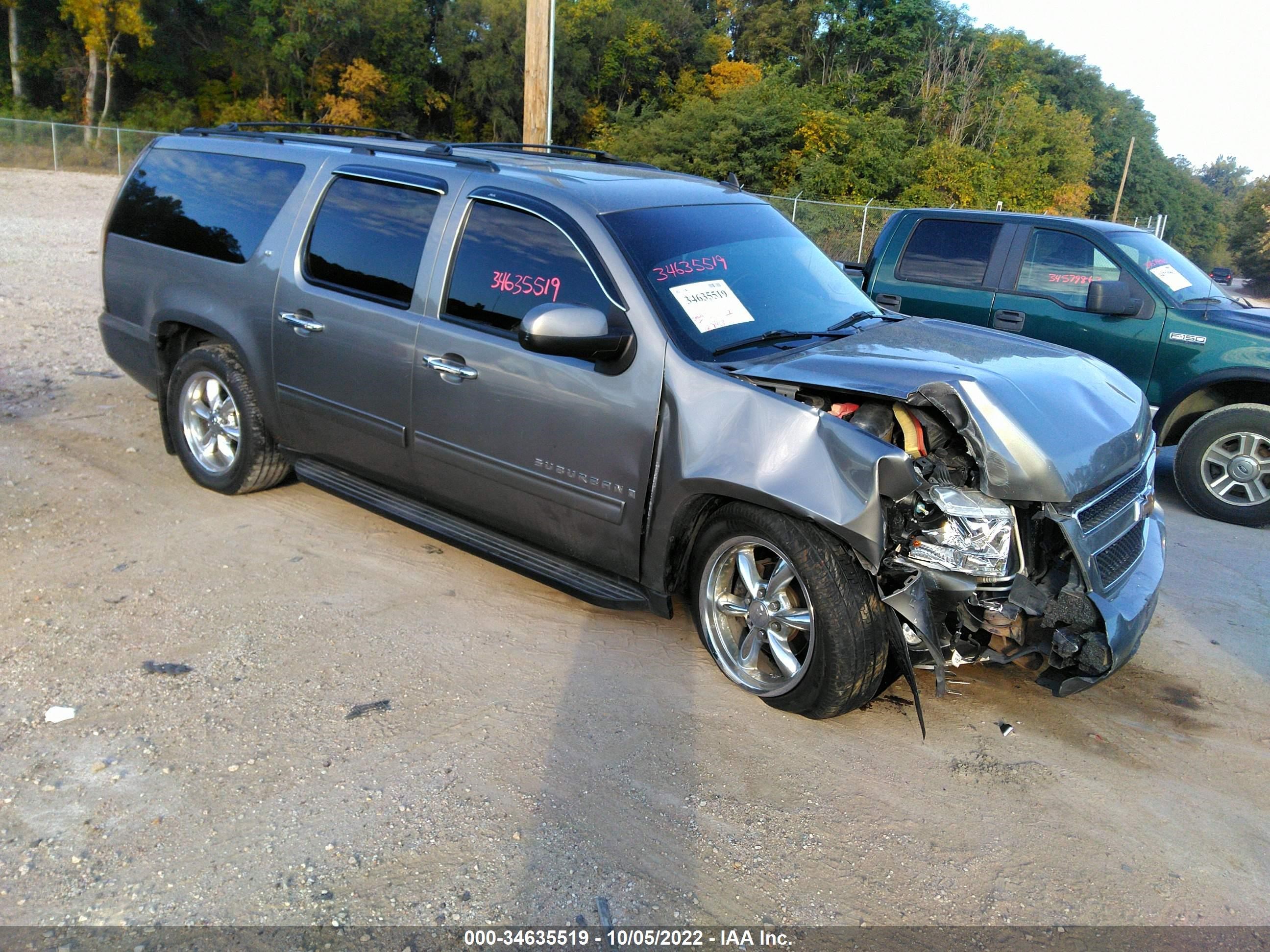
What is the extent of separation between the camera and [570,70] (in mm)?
50844

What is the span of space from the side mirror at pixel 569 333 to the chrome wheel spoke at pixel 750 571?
36.8 inches

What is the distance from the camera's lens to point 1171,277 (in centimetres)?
721

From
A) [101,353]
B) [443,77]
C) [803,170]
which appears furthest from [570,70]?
[101,353]

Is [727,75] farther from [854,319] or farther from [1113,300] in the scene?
[854,319]

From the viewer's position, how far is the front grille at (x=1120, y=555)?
373cm

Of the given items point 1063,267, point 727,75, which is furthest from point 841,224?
point 727,75

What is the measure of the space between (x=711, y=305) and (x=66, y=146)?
32746 mm

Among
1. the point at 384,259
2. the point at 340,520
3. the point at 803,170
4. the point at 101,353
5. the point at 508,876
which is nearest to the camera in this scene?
the point at 508,876

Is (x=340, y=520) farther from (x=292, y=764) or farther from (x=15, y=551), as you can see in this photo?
(x=292, y=764)

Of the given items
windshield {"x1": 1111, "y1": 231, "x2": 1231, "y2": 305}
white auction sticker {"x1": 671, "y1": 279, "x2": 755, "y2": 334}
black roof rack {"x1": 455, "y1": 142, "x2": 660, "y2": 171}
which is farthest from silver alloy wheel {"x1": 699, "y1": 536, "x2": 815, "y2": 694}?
windshield {"x1": 1111, "y1": 231, "x2": 1231, "y2": 305}

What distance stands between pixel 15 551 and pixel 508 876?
137 inches

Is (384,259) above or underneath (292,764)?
above

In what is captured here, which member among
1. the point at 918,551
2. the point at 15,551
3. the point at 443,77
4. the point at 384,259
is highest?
the point at 443,77

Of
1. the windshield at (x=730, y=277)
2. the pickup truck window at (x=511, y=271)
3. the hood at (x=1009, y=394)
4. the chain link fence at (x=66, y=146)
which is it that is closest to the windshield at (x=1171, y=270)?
the hood at (x=1009, y=394)
